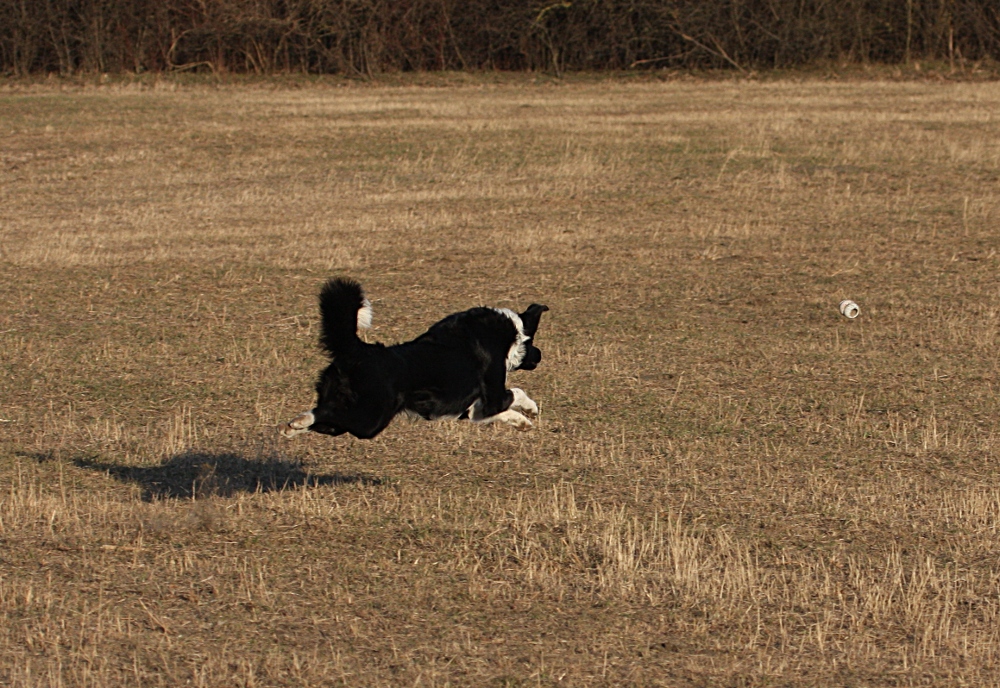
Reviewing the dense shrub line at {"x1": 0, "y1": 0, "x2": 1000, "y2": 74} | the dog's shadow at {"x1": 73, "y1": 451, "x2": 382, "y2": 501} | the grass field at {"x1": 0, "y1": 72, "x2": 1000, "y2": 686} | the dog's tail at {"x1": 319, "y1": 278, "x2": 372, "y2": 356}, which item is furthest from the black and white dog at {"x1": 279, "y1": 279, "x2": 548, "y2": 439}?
the dense shrub line at {"x1": 0, "y1": 0, "x2": 1000, "y2": 74}

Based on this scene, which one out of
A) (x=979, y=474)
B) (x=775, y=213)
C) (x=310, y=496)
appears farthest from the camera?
(x=775, y=213)

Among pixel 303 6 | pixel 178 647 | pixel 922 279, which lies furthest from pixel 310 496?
pixel 303 6

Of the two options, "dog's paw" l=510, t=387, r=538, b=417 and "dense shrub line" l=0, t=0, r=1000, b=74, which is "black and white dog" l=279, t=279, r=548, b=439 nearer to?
"dog's paw" l=510, t=387, r=538, b=417

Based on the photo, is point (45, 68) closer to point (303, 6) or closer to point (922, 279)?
point (303, 6)

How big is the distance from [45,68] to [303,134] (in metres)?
13.1

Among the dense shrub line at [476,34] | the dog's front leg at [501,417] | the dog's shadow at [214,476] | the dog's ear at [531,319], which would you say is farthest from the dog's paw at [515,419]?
the dense shrub line at [476,34]

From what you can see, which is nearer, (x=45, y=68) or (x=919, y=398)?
(x=919, y=398)

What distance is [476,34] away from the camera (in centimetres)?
3444

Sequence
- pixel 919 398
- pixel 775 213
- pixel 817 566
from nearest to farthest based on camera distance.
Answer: pixel 817 566, pixel 919 398, pixel 775 213

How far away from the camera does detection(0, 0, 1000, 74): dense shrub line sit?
105ft

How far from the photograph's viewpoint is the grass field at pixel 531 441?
5086 millimetres

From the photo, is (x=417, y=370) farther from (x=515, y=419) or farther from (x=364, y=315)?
(x=515, y=419)

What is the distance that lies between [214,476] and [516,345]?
1.70 m

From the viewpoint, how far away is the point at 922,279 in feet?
39.4
